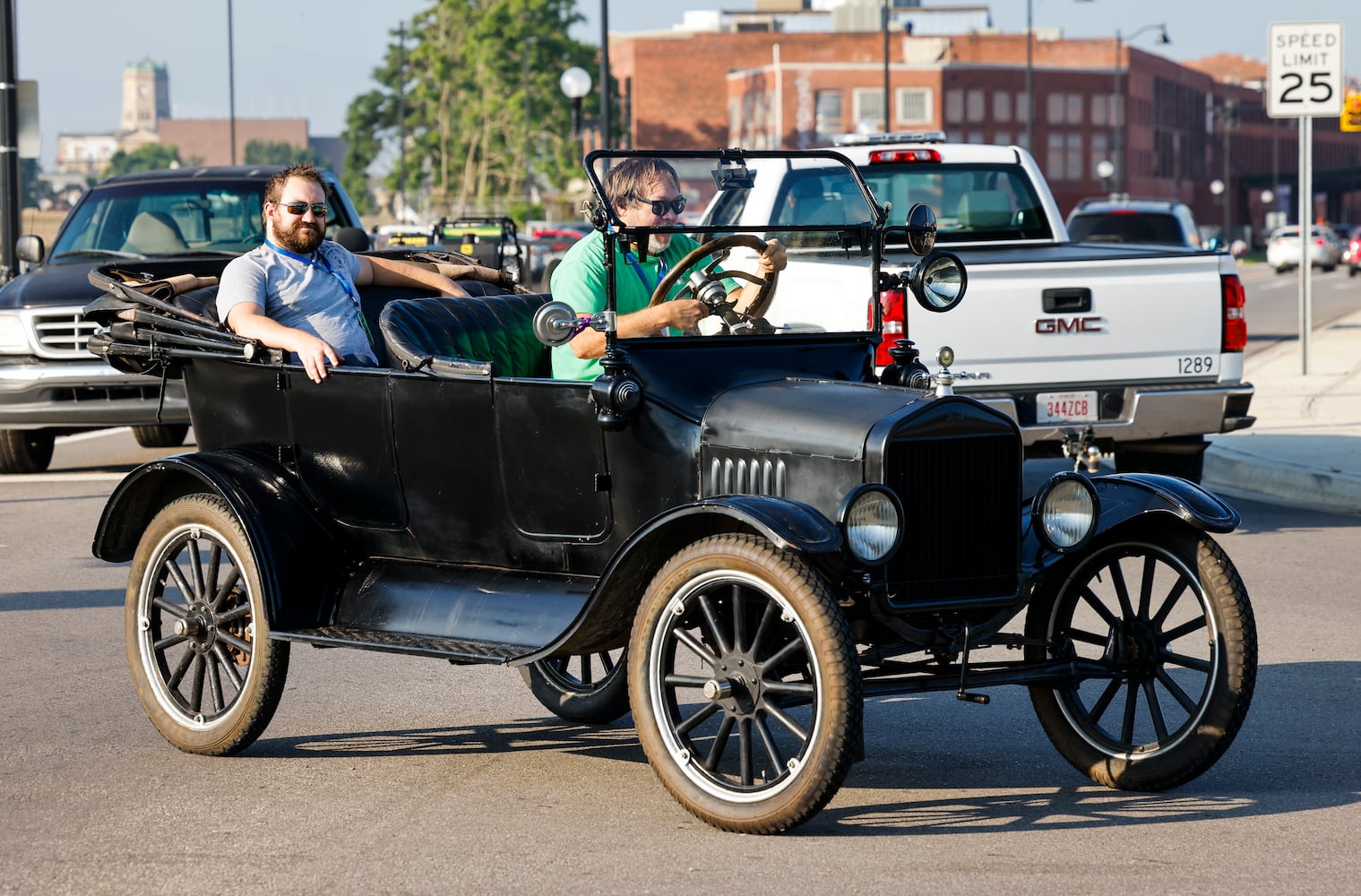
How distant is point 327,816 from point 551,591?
909 mm

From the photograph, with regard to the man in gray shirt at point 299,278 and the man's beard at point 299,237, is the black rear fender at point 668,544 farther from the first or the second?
the man's beard at point 299,237

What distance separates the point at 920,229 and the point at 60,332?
29.4 ft

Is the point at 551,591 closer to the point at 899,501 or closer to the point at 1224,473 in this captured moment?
the point at 899,501

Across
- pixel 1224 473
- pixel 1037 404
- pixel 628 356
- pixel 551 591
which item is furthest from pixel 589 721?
pixel 1224 473

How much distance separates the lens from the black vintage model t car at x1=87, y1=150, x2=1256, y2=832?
513cm

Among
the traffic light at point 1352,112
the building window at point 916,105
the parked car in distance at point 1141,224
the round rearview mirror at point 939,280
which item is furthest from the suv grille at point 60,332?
the building window at point 916,105

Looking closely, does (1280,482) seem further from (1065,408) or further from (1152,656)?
(1152,656)

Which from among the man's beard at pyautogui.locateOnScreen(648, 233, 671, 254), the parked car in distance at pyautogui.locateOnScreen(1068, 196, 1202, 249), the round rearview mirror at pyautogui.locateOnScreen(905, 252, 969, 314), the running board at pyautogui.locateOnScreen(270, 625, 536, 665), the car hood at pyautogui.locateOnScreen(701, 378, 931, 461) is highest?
the parked car in distance at pyautogui.locateOnScreen(1068, 196, 1202, 249)

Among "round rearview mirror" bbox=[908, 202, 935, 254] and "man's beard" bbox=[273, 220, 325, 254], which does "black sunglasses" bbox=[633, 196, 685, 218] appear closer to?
"round rearview mirror" bbox=[908, 202, 935, 254]

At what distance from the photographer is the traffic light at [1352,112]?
1820 cm

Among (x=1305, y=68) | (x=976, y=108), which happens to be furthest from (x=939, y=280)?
(x=976, y=108)

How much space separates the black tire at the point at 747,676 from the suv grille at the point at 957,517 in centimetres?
39

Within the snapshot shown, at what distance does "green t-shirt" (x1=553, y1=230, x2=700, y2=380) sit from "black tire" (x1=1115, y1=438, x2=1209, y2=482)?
5.90m

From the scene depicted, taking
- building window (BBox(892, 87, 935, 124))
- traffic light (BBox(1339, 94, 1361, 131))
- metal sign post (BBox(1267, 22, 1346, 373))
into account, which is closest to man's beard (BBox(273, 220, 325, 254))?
metal sign post (BBox(1267, 22, 1346, 373))
